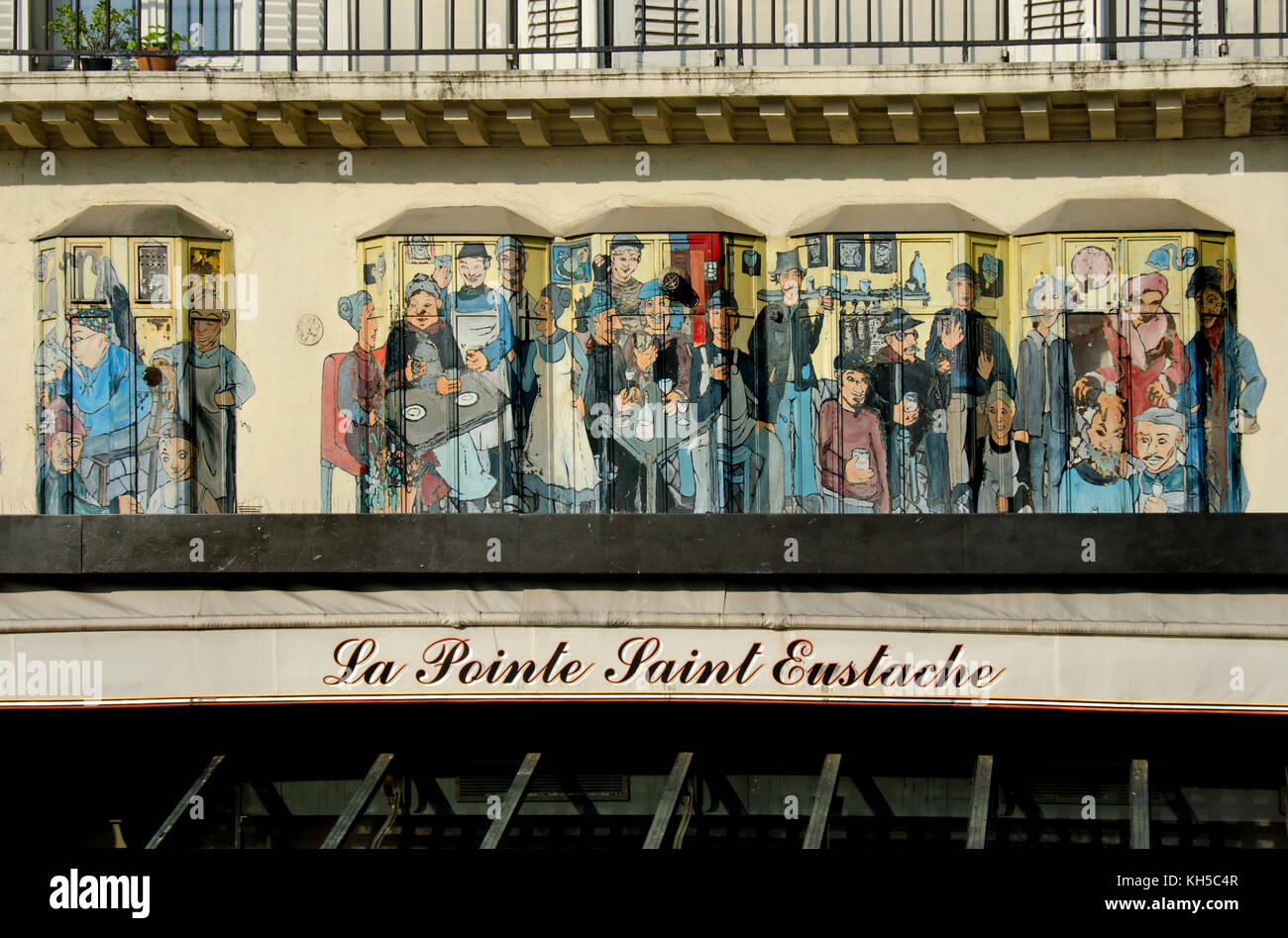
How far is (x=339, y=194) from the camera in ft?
48.0

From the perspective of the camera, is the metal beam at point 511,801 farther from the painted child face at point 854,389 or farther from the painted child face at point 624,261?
the painted child face at point 624,261

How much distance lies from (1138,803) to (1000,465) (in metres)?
2.95

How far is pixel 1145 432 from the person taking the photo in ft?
45.2

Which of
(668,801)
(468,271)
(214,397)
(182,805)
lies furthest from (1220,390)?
(182,805)

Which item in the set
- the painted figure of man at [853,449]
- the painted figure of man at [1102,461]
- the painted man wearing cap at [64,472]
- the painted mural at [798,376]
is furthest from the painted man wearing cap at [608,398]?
the painted man wearing cap at [64,472]

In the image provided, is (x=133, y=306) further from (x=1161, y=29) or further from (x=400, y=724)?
(x=1161, y=29)

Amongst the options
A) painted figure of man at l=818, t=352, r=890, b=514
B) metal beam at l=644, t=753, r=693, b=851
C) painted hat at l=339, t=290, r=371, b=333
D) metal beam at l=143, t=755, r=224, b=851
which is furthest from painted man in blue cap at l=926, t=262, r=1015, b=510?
metal beam at l=143, t=755, r=224, b=851

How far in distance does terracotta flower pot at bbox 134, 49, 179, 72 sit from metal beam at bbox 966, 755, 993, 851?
8.96m

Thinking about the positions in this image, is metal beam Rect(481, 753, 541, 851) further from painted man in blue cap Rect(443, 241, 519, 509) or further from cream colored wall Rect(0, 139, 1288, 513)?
cream colored wall Rect(0, 139, 1288, 513)

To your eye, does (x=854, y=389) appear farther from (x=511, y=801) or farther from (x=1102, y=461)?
(x=511, y=801)

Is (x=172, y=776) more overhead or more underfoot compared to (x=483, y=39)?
more underfoot

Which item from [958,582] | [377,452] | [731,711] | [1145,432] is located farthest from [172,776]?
[1145,432]
